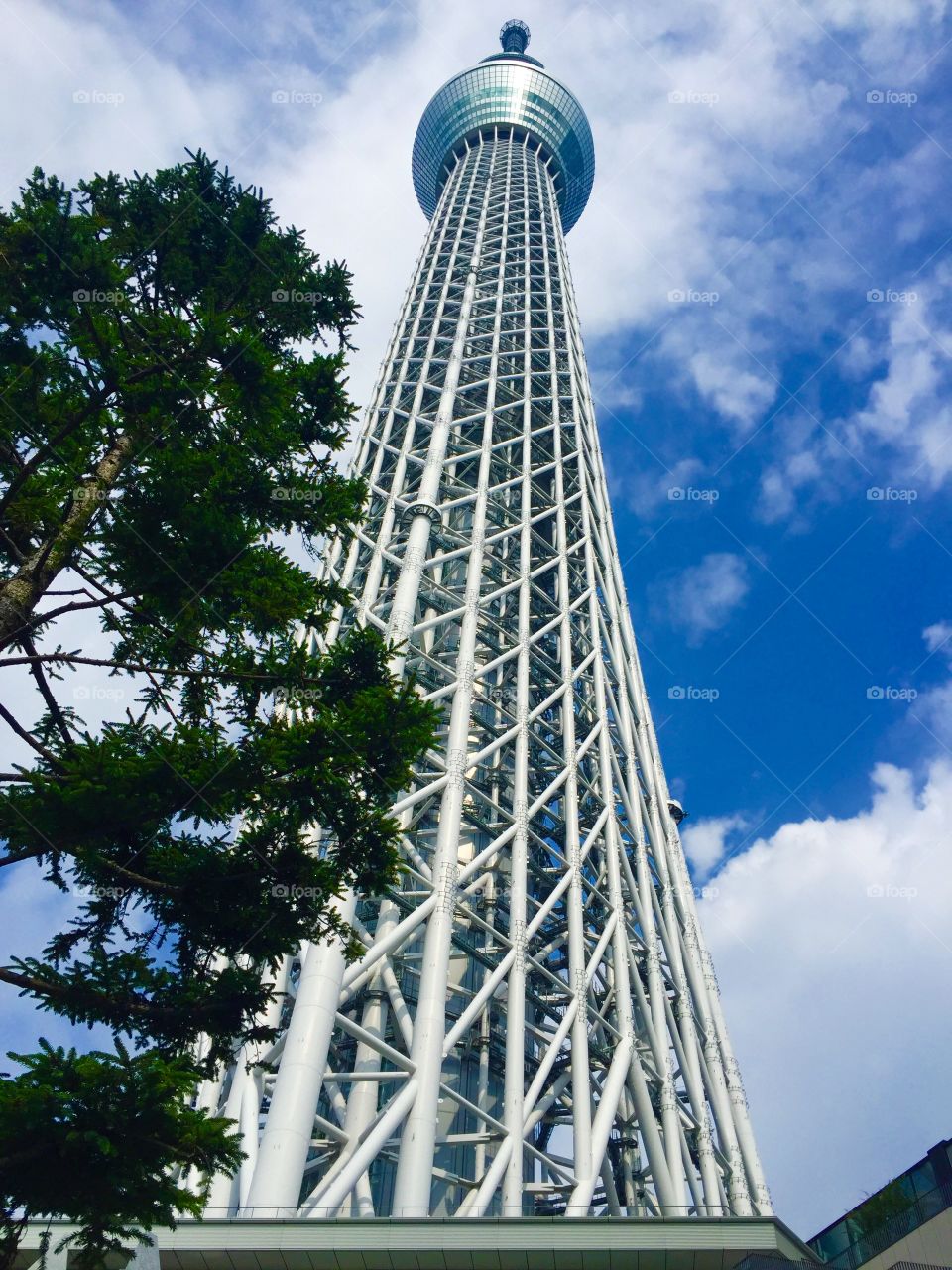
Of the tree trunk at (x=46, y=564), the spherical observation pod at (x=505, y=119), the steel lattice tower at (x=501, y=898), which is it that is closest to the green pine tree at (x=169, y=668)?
the tree trunk at (x=46, y=564)

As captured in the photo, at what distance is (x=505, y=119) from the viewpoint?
218 feet

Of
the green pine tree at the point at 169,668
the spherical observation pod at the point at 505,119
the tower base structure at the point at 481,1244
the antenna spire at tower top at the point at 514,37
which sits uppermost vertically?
the antenna spire at tower top at the point at 514,37

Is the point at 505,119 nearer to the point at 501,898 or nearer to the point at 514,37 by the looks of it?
the point at 514,37

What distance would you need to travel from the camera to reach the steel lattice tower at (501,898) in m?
19.1

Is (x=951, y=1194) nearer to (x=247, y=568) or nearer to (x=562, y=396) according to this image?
(x=247, y=568)

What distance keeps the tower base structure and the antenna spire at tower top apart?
273 ft

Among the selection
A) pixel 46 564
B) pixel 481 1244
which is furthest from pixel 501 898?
pixel 46 564

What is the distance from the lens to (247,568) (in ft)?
44.9

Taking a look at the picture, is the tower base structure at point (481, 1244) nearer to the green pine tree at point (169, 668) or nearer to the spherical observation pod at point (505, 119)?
the green pine tree at point (169, 668)

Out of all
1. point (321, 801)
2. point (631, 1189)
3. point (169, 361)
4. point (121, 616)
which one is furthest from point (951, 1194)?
point (169, 361)

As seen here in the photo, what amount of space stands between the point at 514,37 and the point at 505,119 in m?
19.6

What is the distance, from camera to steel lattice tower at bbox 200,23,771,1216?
1908 cm

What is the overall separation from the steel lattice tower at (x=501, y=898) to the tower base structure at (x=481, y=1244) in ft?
5.51

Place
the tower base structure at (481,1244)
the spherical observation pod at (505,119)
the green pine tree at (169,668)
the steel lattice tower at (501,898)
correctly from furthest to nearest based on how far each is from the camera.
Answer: the spherical observation pod at (505,119) → the steel lattice tower at (501,898) → the tower base structure at (481,1244) → the green pine tree at (169,668)
